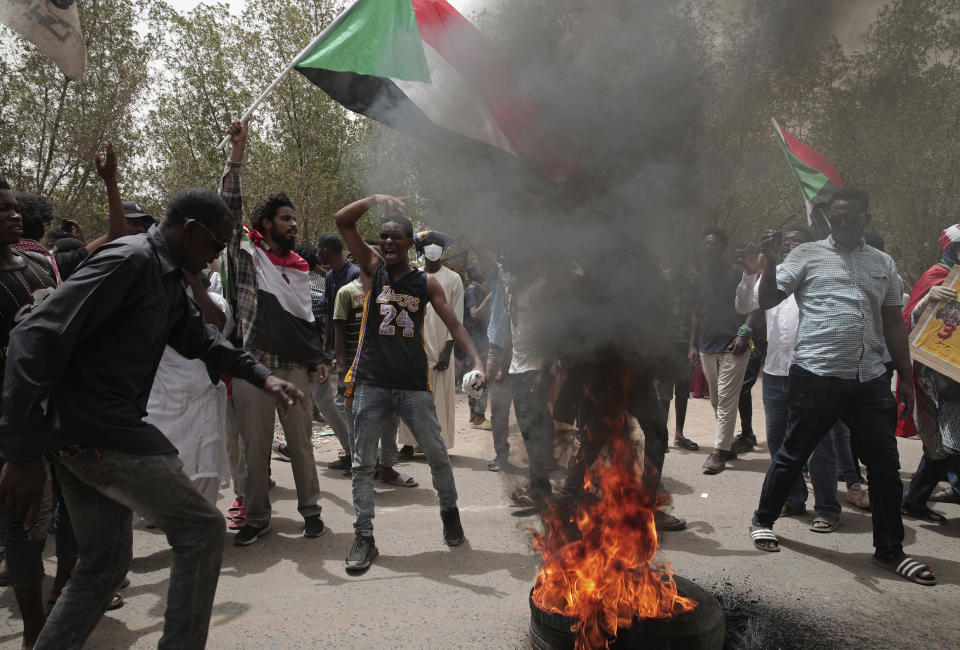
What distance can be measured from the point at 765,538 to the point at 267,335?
3.63 metres

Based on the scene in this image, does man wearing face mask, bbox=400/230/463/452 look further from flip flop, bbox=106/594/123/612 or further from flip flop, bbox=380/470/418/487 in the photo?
flip flop, bbox=106/594/123/612

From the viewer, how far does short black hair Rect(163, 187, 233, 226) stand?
8.08 ft

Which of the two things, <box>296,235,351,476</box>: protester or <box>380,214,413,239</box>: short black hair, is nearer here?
<box>380,214,413,239</box>: short black hair

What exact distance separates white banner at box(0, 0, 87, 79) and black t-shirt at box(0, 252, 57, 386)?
121 cm

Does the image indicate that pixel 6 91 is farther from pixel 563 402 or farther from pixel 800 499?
pixel 800 499

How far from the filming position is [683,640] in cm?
251

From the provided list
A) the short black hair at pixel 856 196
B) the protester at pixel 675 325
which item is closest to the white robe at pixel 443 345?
the protester at pixel 675 325

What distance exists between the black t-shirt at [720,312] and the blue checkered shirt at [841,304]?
245 cm

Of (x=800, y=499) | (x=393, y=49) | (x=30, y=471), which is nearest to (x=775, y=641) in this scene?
(x=800, y=499)

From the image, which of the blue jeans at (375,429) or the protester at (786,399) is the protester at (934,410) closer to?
the protester at (786,399)

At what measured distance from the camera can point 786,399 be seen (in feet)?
15.9

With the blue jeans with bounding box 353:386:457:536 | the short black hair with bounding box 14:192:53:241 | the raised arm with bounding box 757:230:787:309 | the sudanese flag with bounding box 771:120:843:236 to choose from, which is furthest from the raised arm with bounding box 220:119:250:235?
the sudanese flag with bounding box 771:120:843:236

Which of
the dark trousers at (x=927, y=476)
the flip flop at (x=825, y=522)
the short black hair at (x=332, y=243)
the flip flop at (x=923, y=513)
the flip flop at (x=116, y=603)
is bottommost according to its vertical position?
the flip flop at (x=116, y=603)

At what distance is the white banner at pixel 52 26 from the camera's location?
3.52m
